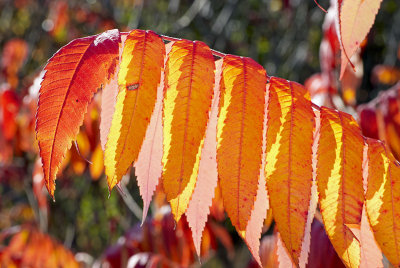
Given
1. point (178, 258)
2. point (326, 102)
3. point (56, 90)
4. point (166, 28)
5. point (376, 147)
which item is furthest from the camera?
point (166, 28)

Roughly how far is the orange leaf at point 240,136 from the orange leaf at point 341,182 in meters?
0.12

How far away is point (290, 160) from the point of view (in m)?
0.82

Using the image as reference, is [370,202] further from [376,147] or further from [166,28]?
[166,28]

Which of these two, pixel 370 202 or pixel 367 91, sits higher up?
pixel 370 202

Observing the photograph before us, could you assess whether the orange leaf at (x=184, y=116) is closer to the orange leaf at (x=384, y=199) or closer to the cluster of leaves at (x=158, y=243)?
the orange leaf at (x=384, y=199)

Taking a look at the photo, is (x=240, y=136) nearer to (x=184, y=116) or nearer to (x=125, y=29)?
(x=184, y=116)

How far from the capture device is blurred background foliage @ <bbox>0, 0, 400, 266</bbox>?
426 centimetres

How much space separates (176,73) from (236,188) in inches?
9.0

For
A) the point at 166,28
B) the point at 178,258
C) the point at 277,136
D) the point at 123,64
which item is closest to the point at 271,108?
the point at 277,136

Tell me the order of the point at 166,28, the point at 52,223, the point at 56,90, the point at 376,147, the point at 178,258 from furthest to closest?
the point at 52,223 → the point at 166,28 → the point at 178,258 → the point at 376,147 → the point at 56,90

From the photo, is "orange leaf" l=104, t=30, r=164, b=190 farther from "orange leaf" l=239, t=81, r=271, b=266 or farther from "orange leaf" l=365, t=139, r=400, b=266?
"orange leaf" l=365, t=139, r=400, b=266

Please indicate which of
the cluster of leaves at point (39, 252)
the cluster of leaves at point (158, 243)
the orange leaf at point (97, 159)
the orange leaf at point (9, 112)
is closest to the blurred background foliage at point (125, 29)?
the cluster of leaves at point (39, 252)

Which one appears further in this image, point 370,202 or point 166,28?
point 166,28

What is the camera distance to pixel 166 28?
14.3ft
